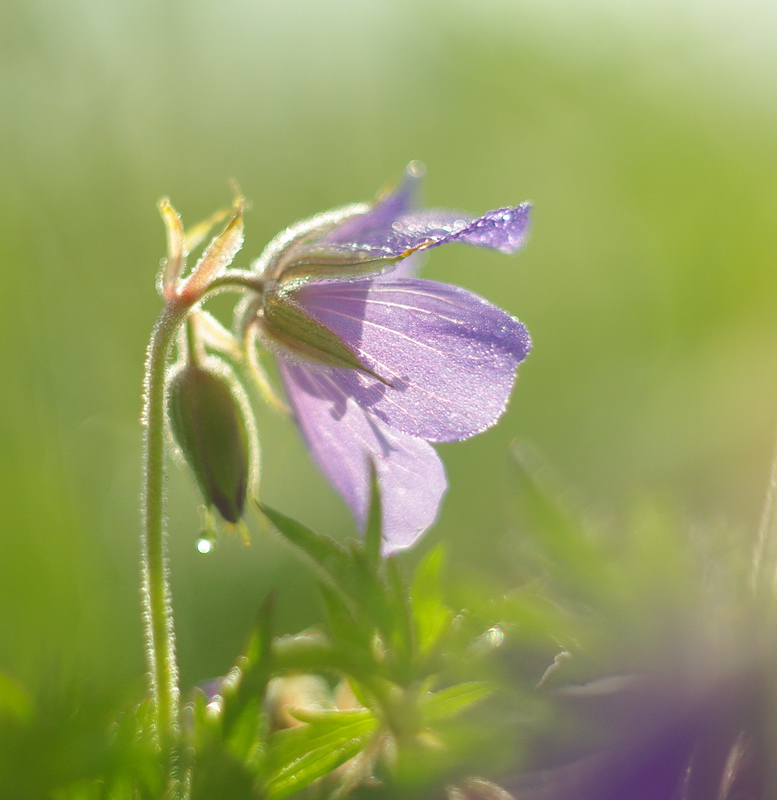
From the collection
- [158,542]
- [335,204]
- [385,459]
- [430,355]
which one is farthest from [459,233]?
[335,204]

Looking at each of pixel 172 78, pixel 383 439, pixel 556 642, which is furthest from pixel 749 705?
pixel 172 78

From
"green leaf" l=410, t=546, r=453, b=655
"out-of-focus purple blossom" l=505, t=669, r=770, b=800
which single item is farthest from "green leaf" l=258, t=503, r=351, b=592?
"out-of-focus purple blossom" l=505, t=669, r=770, b=800

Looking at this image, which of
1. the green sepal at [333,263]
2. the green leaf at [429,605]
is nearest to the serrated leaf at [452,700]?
the green leaf at [429,605]

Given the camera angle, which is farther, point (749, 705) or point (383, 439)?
point (383, 439)

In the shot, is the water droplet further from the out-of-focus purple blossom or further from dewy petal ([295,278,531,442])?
the out-of-focus purple blossom

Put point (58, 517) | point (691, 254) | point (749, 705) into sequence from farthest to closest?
1. point (691, 254)
2. point (58, 517)
3. point (749, 705)

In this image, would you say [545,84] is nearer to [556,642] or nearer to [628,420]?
[628,420]
